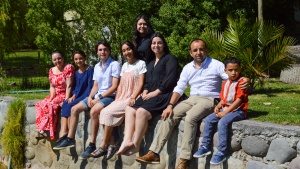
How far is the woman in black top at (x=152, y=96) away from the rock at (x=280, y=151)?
5.35ft

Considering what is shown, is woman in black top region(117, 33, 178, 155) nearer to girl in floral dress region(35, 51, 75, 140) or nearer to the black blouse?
the black blouse

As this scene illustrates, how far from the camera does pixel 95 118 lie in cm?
776

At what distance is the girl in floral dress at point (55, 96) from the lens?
8.61 m

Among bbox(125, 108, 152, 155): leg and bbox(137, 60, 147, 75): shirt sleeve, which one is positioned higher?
bbox(137, 60, 147, 75): shirt sleeve

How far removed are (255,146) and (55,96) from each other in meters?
3.73

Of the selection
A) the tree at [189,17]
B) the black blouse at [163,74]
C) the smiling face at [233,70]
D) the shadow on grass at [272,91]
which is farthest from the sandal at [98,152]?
the tree at [189,17]

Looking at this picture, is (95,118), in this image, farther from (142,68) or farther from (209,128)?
(209,128)

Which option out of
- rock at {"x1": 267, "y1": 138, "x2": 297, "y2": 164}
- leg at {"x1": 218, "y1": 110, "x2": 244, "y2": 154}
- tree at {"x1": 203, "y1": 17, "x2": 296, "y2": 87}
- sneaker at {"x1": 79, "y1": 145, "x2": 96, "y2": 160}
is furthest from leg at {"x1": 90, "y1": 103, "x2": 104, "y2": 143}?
tree at {"x1": 203, "y1": 17, "x2": 296, "y2": 87}

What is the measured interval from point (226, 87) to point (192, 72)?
0.60m

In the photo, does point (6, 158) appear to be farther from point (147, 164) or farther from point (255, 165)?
point (255, 165)

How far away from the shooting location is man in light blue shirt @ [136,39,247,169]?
21.6ft

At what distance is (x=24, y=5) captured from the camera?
61.7 feet

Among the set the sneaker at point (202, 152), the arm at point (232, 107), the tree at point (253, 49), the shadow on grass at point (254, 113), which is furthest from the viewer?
the tree at point (253, 49)

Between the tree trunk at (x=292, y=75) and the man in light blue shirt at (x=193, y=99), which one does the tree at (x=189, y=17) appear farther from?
the man in light blue shirt at (x=193, y=99)
